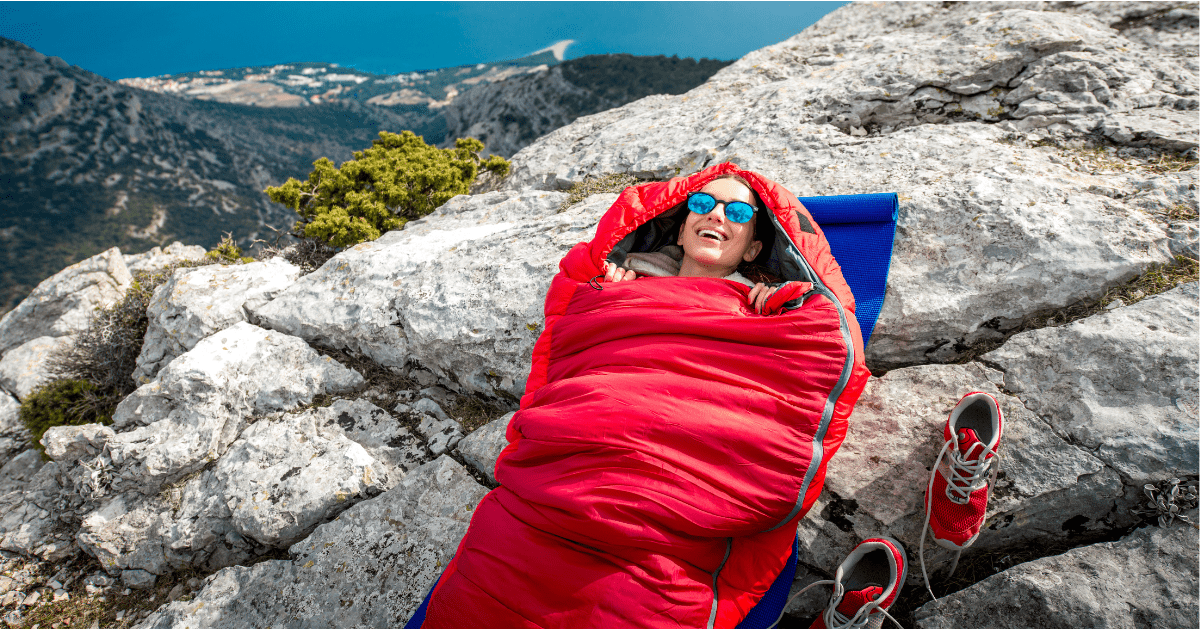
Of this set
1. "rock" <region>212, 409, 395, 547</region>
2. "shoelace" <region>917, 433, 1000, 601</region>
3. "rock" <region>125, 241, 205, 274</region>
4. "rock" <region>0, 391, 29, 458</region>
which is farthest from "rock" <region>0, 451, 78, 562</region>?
"shoelace" <region>917, 433, 1000, 601</region>

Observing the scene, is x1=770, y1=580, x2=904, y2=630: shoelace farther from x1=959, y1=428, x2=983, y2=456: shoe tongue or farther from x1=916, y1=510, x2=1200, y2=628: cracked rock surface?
x1=959, y1=428, x2=983, y2=456: shoe tongue

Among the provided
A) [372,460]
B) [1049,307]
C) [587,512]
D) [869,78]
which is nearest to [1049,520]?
[1049,307]

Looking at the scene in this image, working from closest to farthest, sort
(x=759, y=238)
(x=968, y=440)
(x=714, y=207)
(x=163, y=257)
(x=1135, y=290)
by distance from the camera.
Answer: (x=968, y=440), (x=1135, y=290), (x=714, y=207), (x=759, y=238), (x=163, y=257)

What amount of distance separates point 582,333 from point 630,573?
1333 mm

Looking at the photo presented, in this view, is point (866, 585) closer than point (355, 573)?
Yes

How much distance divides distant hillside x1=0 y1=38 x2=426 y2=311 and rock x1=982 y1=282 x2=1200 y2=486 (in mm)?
64475

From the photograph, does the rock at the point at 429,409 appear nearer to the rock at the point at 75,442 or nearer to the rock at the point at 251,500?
the rock at the point at 251,500

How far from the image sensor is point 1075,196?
3.54 meters

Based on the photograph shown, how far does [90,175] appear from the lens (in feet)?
206

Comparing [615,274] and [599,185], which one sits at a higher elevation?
[599,185]

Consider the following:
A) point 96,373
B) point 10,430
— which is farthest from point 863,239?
point 10,430

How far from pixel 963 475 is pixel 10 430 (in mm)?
9009

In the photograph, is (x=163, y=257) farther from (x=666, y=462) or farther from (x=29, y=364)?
(x=666, y=462)

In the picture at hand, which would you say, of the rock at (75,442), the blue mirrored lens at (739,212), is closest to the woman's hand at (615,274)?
the blue mirrored lens at (739,212)
